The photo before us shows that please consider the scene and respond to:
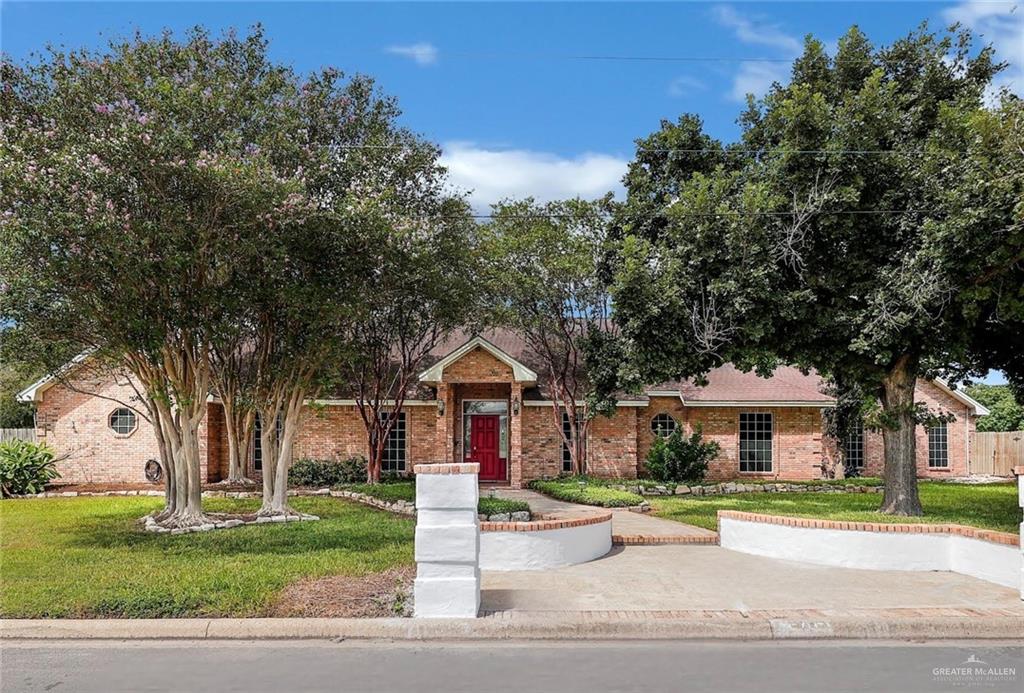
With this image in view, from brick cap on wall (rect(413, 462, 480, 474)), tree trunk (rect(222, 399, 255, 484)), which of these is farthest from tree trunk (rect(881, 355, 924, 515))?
tree trunk (rect(222, 399, 255, 484))

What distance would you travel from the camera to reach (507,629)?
25.2ft

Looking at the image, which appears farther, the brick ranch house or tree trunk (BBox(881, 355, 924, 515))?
the brick ranch house

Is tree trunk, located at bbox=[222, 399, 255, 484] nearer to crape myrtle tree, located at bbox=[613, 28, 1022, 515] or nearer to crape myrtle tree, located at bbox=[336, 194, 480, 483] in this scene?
crape myrtle tree, located at bbox=[336, 194, 480, 483]

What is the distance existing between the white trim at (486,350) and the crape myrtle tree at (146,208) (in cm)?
922

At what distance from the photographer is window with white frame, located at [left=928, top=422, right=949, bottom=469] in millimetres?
→ 28672

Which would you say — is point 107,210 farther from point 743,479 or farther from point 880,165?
point 743,479

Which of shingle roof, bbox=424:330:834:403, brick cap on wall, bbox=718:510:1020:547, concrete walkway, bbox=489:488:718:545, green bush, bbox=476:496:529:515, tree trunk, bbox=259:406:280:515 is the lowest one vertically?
concrete walkway, bbox=489:488:718:545

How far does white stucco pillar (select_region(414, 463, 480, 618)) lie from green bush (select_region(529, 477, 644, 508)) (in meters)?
11.3

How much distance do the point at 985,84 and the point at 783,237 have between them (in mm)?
4524

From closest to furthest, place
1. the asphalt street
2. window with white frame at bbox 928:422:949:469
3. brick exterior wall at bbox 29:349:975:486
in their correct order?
the asphalt street, brick exterior wall at bbox 29:349:975:486, window with white frame at bbox 928:422:949:469

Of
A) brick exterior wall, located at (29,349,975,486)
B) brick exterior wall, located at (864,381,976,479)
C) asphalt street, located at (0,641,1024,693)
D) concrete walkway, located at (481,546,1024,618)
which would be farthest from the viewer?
brick exterior wall, located at (864,381,976,479)

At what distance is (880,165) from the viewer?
14.0 metres

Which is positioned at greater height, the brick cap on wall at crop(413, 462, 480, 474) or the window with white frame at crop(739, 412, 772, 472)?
the brick cap on wall at crop(413, 462, 480, 474)

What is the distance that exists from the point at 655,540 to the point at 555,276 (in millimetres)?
11764
